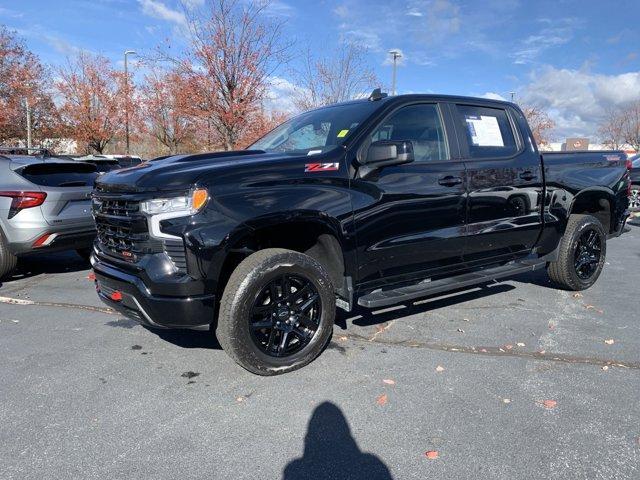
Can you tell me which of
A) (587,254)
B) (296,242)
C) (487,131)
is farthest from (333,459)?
(587,254)

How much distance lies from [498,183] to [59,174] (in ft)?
17.2

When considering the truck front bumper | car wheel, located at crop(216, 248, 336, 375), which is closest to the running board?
car wheel, located at crop(216, 248, 336, 375)

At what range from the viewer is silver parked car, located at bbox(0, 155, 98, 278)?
229 inches

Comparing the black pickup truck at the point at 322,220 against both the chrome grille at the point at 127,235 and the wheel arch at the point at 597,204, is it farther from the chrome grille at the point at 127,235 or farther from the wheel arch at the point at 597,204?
the wheel arch at the point at 597,204

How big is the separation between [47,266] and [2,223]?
1.77m

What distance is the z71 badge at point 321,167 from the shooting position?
11.7 ft

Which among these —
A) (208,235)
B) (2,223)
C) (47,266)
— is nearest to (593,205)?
(208,235)

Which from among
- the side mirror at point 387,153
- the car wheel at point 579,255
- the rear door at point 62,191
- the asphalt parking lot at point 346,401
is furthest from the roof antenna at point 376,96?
the rear door at point 62,191

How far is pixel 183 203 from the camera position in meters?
3.18

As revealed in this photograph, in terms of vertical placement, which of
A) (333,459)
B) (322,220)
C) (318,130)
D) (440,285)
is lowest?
(333,459)

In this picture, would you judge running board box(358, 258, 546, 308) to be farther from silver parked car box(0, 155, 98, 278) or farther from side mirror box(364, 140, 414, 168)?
silver parked car box(0, 155, 98, 278)

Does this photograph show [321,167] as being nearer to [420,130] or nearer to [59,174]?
[420,130]

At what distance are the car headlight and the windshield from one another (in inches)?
38.0

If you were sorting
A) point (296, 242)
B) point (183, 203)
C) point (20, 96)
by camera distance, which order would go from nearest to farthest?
1. point (183, 203)
2. point (296, 242)
3. point (20, 96)
